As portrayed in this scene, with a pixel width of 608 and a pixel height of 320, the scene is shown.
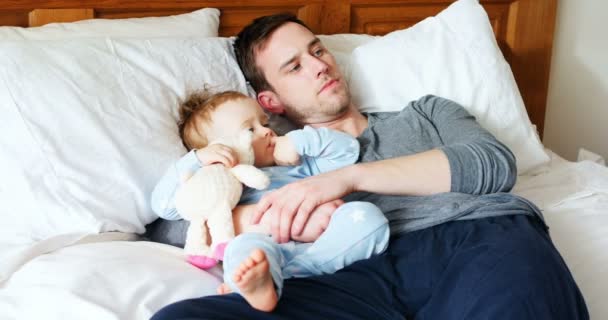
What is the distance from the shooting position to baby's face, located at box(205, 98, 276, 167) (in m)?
1.20

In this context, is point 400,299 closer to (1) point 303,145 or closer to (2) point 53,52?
(1) point 303,145

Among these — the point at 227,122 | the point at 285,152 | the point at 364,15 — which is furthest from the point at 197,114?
the point at 364,15

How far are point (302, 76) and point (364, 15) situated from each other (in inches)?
20.4

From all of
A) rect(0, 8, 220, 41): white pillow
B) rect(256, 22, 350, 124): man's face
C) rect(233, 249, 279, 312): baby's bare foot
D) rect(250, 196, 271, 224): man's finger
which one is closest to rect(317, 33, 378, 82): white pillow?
rect(256, 22, 350, 124): man's face

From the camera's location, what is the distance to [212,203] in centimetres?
109

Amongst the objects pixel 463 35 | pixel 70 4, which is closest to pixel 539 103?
pixel 463 35

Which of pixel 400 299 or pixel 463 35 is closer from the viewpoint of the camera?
pixel 400 299

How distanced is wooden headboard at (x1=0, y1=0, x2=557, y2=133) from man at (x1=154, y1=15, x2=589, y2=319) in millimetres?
242

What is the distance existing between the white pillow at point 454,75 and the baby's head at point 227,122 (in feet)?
1.34

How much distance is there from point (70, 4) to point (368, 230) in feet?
3.29

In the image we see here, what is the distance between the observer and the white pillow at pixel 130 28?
1.38 meters

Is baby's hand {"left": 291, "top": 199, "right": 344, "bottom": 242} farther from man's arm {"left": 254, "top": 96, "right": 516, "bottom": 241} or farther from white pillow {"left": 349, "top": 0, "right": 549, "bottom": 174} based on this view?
white pillow {"left": 349, "top": 0, "right": 549, "bottom": 174}

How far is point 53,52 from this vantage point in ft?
4.02

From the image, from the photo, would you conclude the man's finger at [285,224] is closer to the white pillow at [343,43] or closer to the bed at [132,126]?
the bed at [132,126]
